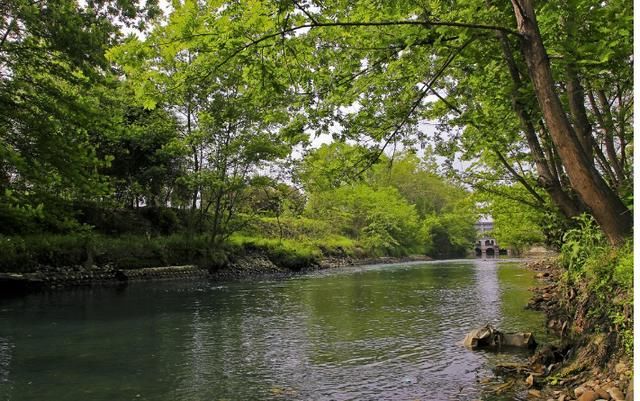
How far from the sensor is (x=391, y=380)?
648 cm

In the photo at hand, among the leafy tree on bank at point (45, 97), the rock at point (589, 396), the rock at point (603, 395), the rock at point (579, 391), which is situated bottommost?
A: the rock at point (579, 391)

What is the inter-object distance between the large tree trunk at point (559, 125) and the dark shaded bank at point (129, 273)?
16808 millimetres

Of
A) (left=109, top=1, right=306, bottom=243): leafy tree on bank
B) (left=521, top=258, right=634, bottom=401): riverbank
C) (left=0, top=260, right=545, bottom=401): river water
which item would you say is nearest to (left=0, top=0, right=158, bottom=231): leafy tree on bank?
(left=109, top=1, right=306, bottom=243): leafy tree on bank

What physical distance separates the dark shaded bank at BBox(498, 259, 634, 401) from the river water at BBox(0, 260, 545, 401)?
21.4 inches

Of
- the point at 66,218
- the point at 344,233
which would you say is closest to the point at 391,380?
the point at 66,218

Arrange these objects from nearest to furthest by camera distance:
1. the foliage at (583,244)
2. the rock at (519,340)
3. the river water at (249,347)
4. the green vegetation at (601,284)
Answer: the green vegetation at (601,284) < the river water at (249,347) < the foliage at (583,244) < the rock at (519,340)

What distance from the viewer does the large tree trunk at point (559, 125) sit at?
473cm

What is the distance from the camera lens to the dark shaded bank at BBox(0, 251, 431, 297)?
1648 centimetres

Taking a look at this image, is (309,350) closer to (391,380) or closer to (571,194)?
(391,380)

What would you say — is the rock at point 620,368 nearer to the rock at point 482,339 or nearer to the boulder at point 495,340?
the boulder at point 495,340

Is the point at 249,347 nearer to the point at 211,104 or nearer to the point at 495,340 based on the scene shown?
the point at 495,340

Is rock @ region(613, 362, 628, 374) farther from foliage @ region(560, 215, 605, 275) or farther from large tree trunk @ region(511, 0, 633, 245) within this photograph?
foliage @ region(560, 215, 605, 275)

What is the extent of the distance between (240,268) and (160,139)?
8.20 metres

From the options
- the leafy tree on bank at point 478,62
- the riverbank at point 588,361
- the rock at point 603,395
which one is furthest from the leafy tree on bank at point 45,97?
the rock at point 603,395
